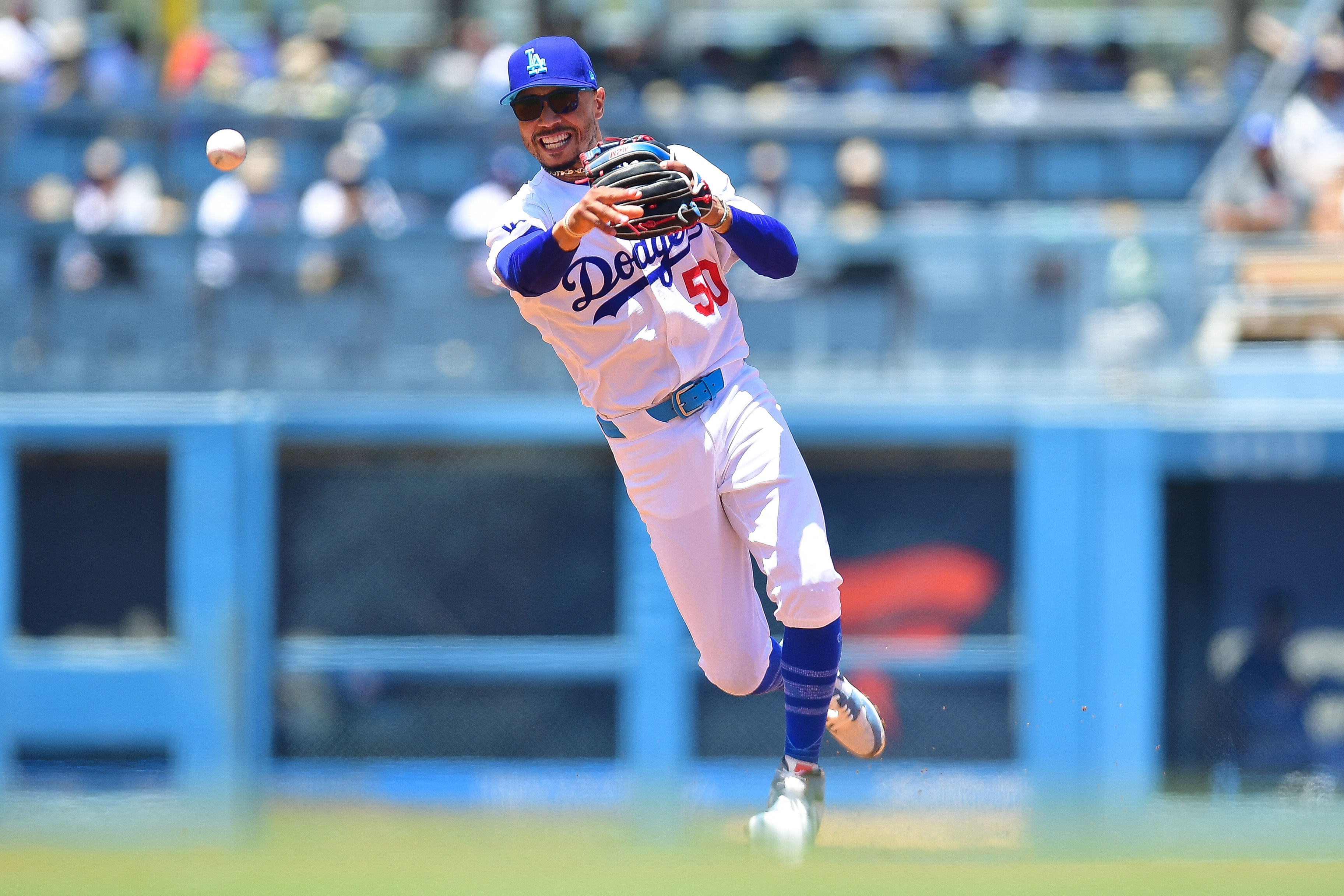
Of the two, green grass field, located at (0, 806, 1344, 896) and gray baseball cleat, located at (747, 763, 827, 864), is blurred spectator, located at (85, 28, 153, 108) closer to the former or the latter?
green grass field, located at (0, 806, 1344, 896)

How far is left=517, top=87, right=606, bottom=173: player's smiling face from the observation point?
13.7 ft

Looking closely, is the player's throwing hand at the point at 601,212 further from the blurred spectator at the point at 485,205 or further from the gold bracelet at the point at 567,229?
the blurred spectator at the point at 485,205

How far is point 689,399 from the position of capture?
4379mm

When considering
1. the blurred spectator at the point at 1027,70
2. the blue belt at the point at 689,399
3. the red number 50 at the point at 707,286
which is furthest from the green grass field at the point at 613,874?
the blurred spectator at the point at 1027,70

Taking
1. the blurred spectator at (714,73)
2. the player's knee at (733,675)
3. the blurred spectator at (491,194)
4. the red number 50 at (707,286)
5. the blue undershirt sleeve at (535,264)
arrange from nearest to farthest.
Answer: the blue undershirt sleeve at (535,264)
the red number 50 at (707,286)
the player's knee at (733,675)
the blurred spectator at (491,194)
the blurred spectator at (714,73)

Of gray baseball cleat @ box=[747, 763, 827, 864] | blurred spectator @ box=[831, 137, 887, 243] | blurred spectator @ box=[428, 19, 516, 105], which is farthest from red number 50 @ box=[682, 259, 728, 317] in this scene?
blurred spectator @ box=[428, 19, 516, 105]

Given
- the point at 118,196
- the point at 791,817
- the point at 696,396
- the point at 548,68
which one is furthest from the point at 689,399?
the point at 118,196

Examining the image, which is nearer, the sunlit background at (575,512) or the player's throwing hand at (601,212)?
the player's throwing hand at (601,212)

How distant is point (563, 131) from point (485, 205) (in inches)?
191

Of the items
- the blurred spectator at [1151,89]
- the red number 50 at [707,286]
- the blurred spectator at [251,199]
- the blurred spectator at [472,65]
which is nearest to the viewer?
the red number 50 at [707,286]

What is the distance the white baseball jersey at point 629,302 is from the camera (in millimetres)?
4281

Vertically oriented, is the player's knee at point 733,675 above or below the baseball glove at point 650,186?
below

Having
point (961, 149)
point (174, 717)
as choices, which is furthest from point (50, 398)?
point (961, 149)

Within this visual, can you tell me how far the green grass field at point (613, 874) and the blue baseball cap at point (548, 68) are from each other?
2.01 m
